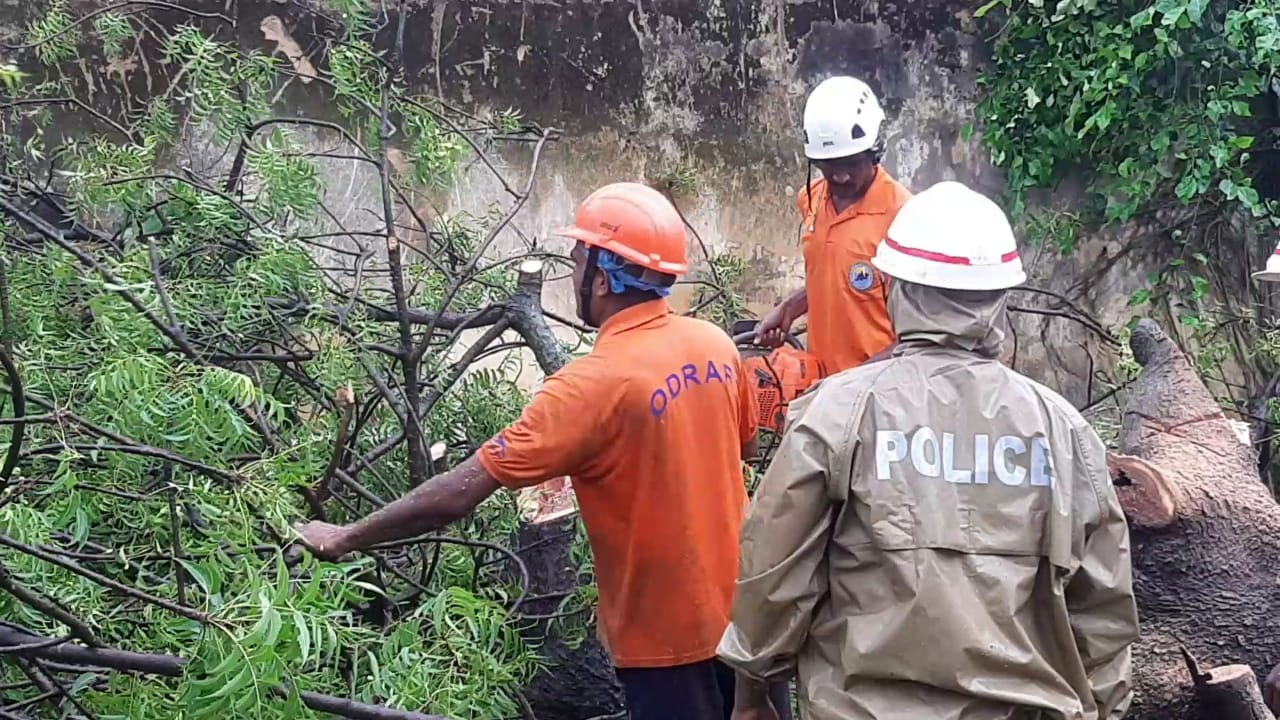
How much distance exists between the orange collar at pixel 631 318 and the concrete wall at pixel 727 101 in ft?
10.4

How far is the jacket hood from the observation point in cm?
226

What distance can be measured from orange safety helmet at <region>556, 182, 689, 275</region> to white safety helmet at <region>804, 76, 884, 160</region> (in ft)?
4.72

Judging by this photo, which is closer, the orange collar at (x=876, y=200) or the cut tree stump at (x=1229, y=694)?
the cut tree stump at (x=1229, y=694)

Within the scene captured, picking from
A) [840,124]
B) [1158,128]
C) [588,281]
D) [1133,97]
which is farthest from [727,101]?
[588,281]

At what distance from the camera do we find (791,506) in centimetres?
224

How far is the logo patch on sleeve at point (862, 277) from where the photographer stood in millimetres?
4090

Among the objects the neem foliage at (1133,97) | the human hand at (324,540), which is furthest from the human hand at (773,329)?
the neem foliage at (1133,97)

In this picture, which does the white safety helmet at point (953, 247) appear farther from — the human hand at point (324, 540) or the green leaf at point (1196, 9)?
the green leaf at point (1196, 9)

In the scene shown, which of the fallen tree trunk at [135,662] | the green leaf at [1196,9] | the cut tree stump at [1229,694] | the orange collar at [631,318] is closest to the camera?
the fallen tree trunk at [135,662]

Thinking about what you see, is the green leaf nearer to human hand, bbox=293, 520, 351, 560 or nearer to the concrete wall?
the concrete wall

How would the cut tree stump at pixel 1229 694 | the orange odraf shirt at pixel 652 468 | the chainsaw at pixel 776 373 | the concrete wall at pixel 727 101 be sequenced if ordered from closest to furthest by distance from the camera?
the orange odraf shirt at pixel 652 468 → the cut tree stump at pixel 1229 694 → the chainsaw at pixel 776 373 → the concrete wall at pixel 727 101

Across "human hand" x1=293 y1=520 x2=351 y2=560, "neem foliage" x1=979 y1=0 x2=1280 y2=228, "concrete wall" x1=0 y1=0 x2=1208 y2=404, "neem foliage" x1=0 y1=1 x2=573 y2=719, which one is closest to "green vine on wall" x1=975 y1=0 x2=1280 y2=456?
"neem foliage" x1=979 y1=0 x2=1280 y2=228

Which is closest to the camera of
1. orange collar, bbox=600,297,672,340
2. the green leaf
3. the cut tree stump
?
orange collar, bbox=600,297,672,340

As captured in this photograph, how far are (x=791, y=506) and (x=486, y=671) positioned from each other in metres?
0.79
